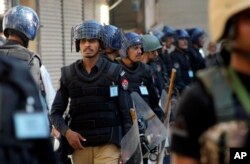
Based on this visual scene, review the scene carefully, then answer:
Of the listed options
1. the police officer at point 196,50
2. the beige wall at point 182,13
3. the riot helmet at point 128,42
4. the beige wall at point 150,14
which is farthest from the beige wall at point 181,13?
the riot helmet at point 128,42

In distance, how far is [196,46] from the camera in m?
13.9

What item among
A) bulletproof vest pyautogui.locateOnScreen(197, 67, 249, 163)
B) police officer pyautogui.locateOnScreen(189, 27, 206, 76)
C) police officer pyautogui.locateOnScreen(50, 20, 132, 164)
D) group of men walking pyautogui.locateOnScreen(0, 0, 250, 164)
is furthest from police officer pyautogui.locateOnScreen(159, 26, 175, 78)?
bulletproof vest pyautogui.locateOnScreen(197, 67, 249, 163)

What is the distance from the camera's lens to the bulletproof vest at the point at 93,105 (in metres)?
5.57

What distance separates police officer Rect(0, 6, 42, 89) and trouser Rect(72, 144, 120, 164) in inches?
27.9

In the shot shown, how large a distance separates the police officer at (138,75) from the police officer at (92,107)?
46.6 inches

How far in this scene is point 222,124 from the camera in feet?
8.26

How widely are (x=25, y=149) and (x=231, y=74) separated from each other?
2.93 ft

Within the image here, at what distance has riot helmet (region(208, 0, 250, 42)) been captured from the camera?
2.55 m

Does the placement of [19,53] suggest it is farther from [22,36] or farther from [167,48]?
[167,48]

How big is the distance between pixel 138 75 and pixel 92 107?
1820 millimetres

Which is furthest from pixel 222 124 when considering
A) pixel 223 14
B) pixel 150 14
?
pixel 150 14

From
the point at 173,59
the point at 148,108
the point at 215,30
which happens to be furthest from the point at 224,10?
the point at 173,59

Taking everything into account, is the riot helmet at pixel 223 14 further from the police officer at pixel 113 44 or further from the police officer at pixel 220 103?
the police officer at pixel 113 44

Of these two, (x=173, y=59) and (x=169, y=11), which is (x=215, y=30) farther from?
(x=169, y=11)
